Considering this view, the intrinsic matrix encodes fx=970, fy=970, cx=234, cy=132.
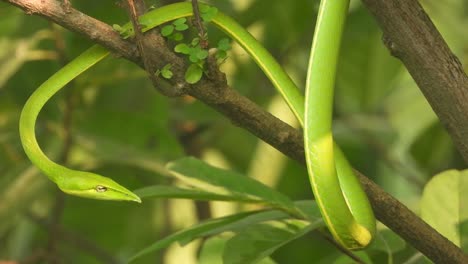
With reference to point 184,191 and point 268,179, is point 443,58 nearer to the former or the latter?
point 184,191

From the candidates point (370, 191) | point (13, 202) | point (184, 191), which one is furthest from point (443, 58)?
point (13, 202)

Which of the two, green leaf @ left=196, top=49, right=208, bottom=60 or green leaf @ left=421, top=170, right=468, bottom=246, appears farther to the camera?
green leaf @ left=421, top=170, right=468, bottom=246

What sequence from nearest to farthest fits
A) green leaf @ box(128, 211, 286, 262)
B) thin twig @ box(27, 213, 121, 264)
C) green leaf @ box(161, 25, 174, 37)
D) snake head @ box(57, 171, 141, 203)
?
green leaf @ box(161, 25, 174, 37), snake head @ box(57, 171, 141, 203), green leaf @ box(128, 211, 286, 262), thin twig @ box(27, 213, 121, 264)

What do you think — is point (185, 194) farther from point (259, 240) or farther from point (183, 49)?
point (183, 49)

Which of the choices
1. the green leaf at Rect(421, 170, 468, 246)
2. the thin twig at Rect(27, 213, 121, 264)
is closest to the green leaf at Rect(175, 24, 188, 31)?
the green leaf at Rect(421, 170, 468, 246)

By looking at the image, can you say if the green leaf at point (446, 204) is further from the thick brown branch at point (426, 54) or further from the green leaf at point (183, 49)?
the green leaf at point (183, 49)

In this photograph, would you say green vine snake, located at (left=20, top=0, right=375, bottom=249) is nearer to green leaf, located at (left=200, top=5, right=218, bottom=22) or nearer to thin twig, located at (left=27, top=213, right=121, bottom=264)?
green leaf, located at (left=200, top=5, right=218, bottom=22)

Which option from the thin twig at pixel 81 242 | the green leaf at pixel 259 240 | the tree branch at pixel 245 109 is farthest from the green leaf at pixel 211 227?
the thin twig at pixel 81 242
